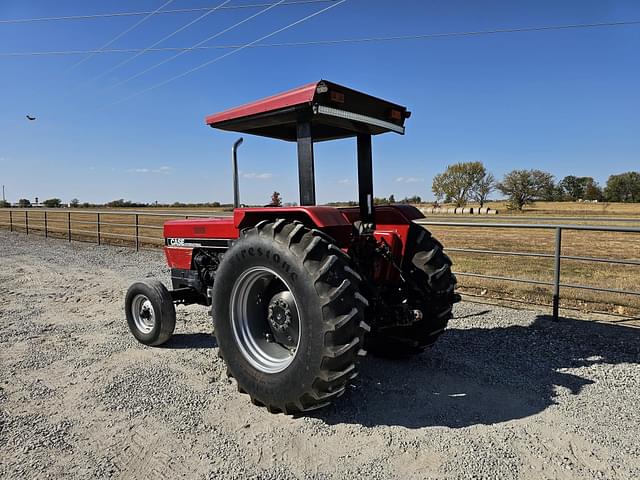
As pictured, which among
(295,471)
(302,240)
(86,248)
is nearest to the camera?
(295,471)

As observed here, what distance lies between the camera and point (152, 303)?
153 inches

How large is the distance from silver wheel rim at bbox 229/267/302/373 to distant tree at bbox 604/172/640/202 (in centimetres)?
6869

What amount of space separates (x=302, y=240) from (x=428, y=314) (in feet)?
4.47

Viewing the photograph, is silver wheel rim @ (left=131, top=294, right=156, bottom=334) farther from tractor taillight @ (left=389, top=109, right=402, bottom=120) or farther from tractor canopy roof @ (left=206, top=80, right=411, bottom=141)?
tractor taillight @ (left=389, top=109, right=402, bottom=120)

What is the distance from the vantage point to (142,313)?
415cm

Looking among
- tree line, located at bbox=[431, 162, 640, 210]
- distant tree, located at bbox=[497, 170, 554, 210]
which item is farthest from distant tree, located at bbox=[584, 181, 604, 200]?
distant tree, located at bbox=[497, 170, 554, 210]

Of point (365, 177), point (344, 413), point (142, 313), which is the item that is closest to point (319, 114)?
point (365, 177)

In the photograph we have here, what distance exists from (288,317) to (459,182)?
65231 millimetres

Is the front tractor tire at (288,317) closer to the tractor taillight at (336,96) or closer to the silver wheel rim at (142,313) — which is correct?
the tractor taillight at (336,96)

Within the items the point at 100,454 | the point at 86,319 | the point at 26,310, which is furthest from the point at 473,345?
the point at 26,310

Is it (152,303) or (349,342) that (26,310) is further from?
(349,342)

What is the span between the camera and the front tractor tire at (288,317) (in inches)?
94.3

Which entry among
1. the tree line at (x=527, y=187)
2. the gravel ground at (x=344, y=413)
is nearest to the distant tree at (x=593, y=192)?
the tree line at (x=527, y=187)

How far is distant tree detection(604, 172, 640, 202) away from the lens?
58.9 m
